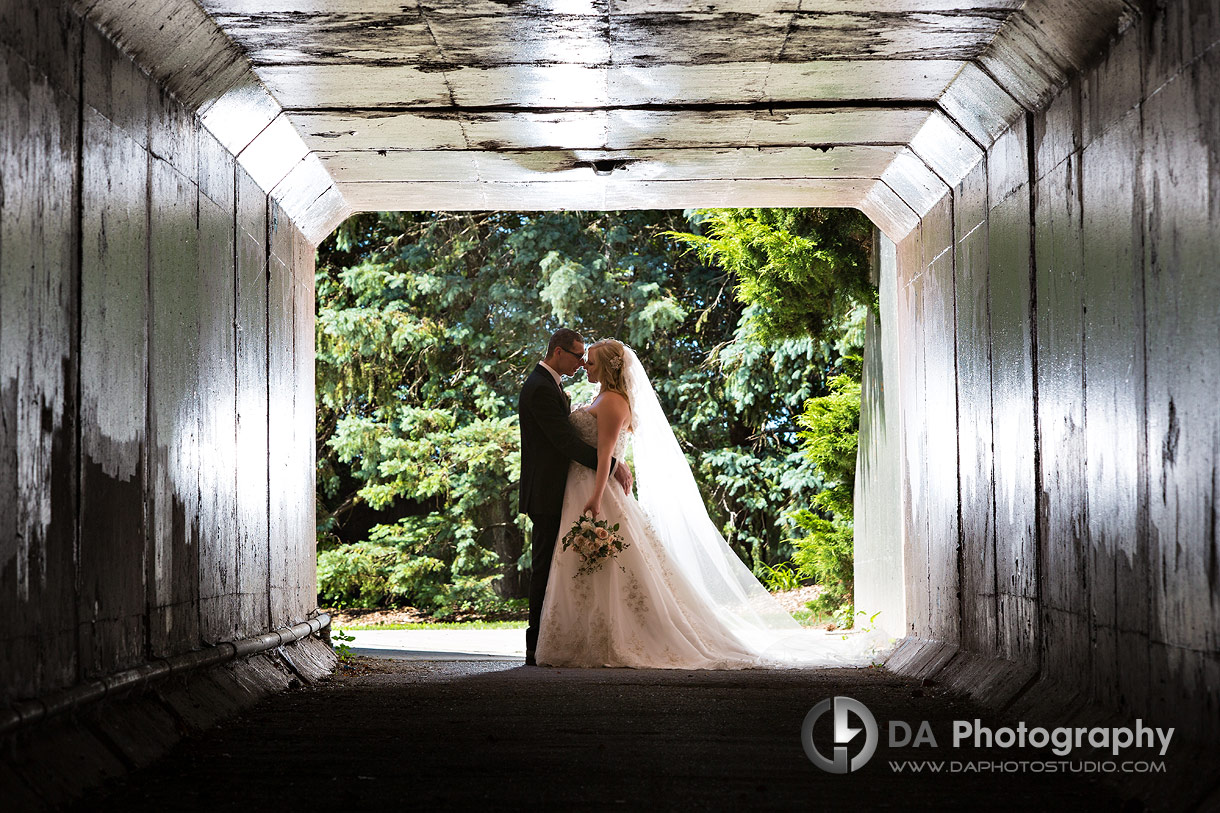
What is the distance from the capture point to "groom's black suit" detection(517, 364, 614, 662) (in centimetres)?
953

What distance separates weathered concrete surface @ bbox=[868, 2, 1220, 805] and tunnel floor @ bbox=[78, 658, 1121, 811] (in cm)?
42

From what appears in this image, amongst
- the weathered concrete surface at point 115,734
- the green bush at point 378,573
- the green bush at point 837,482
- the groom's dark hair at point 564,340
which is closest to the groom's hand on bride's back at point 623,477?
the groom's dark hair at point 564,340

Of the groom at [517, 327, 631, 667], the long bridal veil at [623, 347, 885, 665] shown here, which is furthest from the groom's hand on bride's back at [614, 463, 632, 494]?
the long bridal veil at [623, 347, 885, 665]

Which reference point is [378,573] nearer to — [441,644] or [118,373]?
[441,644]

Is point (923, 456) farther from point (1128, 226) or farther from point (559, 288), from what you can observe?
point (559, 288)

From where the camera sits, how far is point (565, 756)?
4691 mm

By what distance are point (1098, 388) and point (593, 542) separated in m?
4.93

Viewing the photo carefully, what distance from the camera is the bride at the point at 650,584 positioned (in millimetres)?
9031

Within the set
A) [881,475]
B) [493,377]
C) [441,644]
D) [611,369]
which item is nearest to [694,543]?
[611,369]

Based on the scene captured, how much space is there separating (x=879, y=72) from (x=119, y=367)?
3.72 metres

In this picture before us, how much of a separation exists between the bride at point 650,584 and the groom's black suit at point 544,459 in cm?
10

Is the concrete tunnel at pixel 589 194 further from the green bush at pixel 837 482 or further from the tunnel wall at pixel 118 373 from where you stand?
the green bush at pixel 837 482

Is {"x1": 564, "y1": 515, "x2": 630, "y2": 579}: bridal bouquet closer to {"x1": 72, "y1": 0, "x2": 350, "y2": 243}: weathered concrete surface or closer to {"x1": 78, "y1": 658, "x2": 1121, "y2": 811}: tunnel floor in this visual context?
{"x1": 78, "y1": 658, "x2": 1121, "y2": 811}: tunnel floor

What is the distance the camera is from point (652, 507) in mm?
10164
